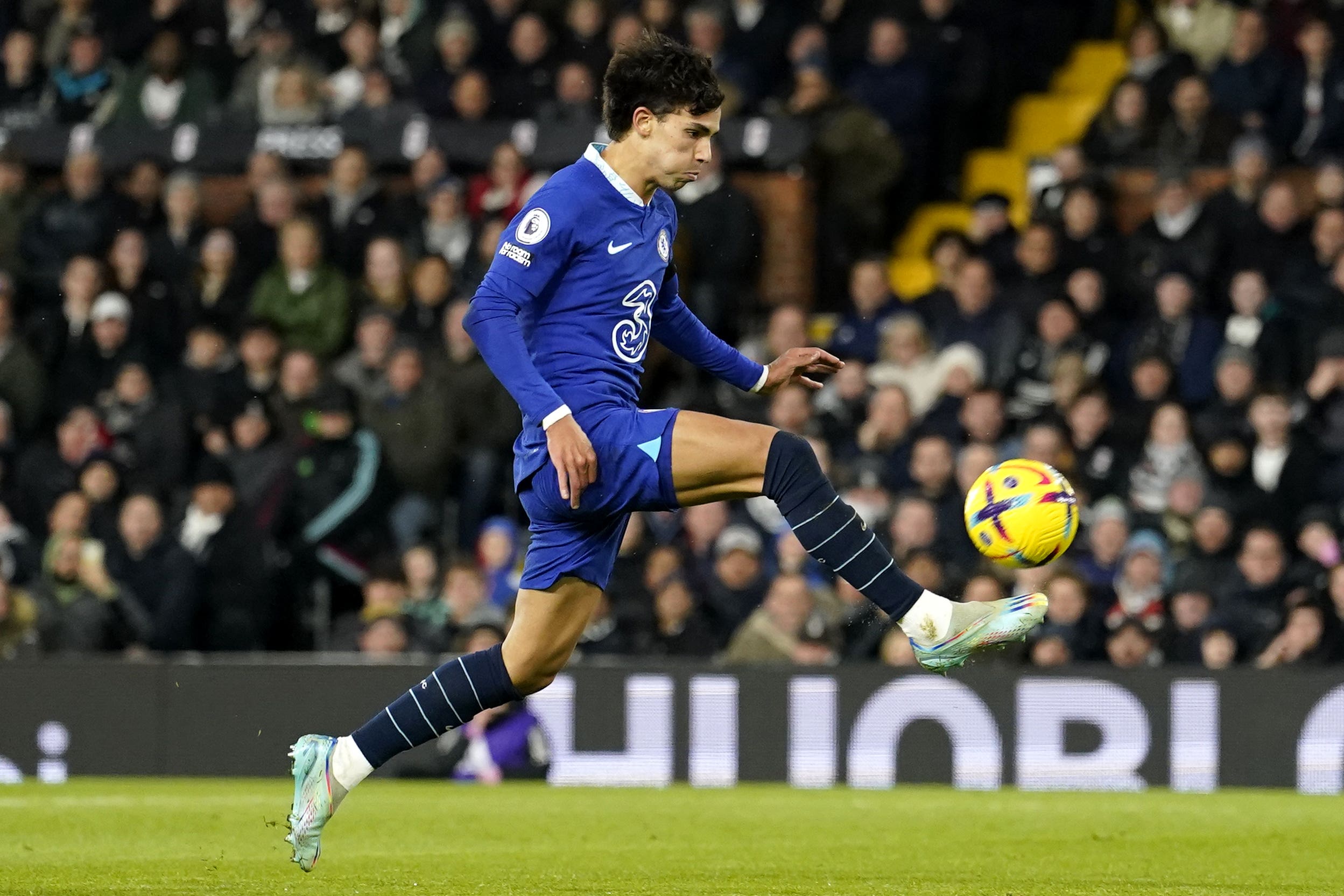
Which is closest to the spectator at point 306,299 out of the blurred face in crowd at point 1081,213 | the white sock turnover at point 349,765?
the blurred face in crowd at point 1081,213

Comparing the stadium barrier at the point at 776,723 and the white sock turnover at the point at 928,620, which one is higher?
the white sock turnover at the point at 928,620

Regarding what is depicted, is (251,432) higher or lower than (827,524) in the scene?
higher

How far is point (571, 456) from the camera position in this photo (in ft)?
19.6

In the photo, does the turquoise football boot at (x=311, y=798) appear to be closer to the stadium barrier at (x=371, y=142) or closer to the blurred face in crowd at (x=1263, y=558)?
the blurred face in crowd at (x=1263, y=558)

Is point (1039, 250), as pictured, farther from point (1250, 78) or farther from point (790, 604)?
point (790, 604)

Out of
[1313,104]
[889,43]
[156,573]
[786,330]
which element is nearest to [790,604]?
[786,330]

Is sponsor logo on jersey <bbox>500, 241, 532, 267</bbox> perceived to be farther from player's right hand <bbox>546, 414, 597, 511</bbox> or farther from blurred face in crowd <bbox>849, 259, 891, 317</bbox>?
blurred face in crowd <bbox>849, 259, 891, 317</bbox>

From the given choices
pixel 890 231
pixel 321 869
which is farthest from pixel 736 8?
pixel 321 869

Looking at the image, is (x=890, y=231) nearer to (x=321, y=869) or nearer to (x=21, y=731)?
(x=21, y=731)

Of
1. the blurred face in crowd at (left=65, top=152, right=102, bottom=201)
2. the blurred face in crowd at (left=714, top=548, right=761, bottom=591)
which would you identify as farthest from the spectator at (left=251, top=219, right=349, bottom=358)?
the blurred face in crowd at (left=714, top=548, right=761, bottom=591)

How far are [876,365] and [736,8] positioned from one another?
10.3ft

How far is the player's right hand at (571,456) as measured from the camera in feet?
19.6

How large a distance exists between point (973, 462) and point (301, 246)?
4.43 m

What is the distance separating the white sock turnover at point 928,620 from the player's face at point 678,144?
1394mm
